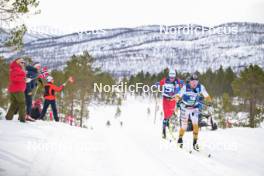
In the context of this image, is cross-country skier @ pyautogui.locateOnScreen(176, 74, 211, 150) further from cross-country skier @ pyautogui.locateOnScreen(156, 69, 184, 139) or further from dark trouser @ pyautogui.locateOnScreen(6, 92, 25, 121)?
dark trouser @ pyautogui.locateOnScreen(6, 92, 25, 121)

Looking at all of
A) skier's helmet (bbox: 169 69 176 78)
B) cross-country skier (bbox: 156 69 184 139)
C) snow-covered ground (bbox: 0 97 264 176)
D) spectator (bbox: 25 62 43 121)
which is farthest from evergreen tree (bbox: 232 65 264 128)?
spectator (bbox: 25 62 43 121)

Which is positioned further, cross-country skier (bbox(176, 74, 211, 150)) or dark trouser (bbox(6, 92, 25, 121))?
cross-country skier (bbox(176, 74, 211, 150))

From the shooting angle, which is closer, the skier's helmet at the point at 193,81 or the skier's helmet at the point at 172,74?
the skier's helmet at the point at 193,81

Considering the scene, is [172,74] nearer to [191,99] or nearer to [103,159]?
[191,99]

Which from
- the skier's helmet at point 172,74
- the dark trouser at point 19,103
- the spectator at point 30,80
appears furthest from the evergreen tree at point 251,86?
the dark trouser at point 19,103

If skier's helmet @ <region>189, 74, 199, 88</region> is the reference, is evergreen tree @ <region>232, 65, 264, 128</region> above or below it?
below

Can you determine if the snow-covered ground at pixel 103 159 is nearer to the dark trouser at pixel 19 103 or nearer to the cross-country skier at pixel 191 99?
the dark trouser at pixel 19 103

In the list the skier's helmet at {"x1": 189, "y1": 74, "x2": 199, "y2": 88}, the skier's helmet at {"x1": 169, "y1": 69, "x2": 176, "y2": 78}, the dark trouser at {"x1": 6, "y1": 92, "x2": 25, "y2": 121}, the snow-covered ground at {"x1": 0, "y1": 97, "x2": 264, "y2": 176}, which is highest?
the skier's helmet at {"x1": 169, "y1": 69, "x2": 176, "y2": 78}

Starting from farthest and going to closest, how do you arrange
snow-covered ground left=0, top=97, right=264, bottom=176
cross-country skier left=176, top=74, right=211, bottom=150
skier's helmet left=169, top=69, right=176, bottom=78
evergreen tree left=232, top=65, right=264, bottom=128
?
evergreen tree left=232, top=65, right=264, bottom=128, skier's helmet left=169, top=69, right=176, bottom=78, cross-country skier left=176, top=74, right=211, bottom=150, snow-covered ground left=0, top=97, right=264, bottom=176

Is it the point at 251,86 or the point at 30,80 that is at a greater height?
the point at 30,80

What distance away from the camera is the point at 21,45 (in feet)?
40.2

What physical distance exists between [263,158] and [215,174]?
381 centimetres

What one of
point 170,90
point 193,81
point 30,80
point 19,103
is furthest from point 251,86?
point 19,103

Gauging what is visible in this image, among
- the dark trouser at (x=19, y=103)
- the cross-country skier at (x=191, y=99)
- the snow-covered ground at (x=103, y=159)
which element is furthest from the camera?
the cross-country skier at (x=191, y=99)
